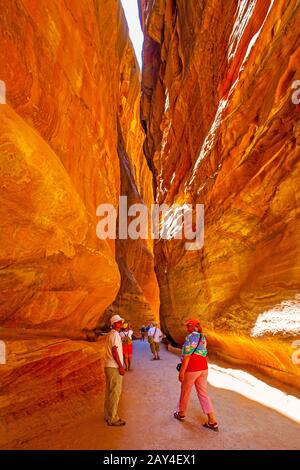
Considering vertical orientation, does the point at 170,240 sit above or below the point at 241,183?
below

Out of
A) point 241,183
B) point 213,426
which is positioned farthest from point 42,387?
point 241,183

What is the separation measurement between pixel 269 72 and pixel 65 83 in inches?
205

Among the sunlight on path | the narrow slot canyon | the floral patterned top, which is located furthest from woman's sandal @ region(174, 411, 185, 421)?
the sunlight on path

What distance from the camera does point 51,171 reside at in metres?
3.61

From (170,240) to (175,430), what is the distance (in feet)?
26.5

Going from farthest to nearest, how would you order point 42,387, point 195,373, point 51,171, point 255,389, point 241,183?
point 241,183
point 255,389
point 42,387
point 51,171
point 195,373

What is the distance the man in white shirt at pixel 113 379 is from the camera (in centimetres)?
350

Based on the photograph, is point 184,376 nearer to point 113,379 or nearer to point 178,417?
point 178,417

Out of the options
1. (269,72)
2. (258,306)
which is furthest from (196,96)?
(258,306)

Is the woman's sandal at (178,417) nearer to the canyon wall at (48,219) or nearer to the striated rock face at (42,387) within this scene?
the striated rock face at (42,387)

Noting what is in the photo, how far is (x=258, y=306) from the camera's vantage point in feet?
18.6

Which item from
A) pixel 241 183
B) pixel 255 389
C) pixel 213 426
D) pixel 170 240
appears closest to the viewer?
pixel 213 426

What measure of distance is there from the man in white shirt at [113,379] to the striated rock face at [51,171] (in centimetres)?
140

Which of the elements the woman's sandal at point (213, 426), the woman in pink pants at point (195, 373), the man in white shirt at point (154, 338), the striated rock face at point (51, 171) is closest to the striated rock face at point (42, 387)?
the striated rock face at point (51, 171)
